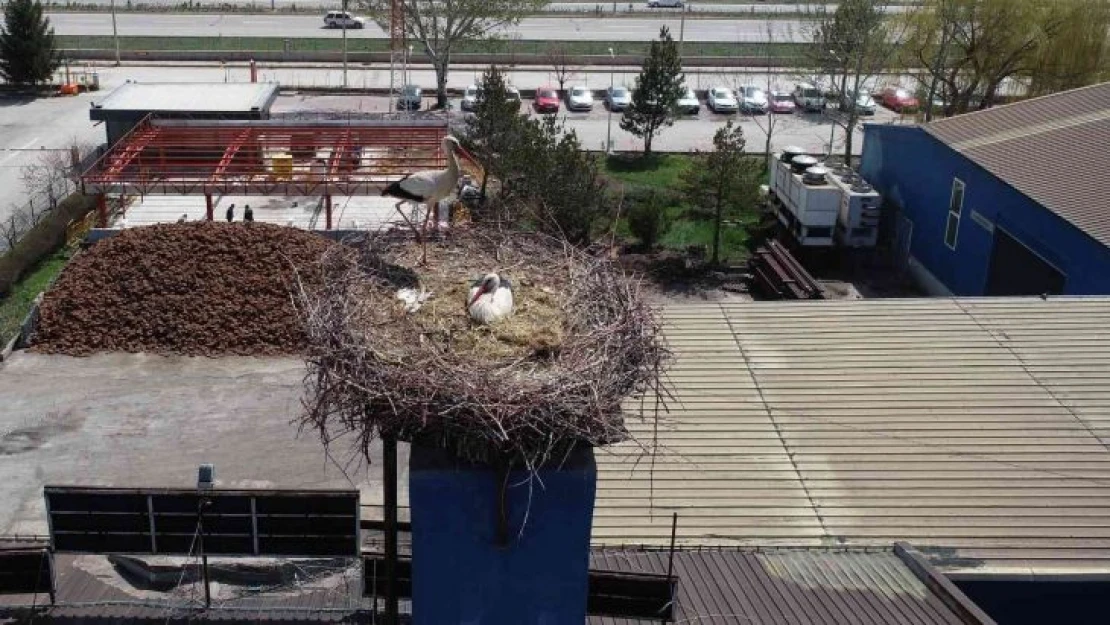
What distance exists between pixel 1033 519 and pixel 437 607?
26.9 ft

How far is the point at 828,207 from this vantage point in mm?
29922

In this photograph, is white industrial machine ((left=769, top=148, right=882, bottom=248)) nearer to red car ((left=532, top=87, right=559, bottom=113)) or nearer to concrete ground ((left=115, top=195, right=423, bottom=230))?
concrete ground ((left=115, top=195, right=423, bottom=230))

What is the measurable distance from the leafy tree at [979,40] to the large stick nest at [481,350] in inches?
1217

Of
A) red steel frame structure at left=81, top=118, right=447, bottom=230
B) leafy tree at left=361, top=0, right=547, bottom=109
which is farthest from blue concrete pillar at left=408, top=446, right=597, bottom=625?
leafy tree at left=361, top=0, right=547, bottom=109

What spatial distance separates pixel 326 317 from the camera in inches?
364

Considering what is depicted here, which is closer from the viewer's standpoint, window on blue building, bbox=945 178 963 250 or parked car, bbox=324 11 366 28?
window on blue building, bbox=945 178 963 250

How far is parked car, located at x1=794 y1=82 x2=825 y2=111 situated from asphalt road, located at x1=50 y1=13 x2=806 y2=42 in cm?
839

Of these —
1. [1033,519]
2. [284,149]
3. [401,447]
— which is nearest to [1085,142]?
[1033,519]

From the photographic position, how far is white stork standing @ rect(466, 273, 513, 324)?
9.39 meters

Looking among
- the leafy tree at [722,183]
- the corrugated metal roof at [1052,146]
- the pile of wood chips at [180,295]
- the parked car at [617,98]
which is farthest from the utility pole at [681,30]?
the pile of wood chips at [180,295]

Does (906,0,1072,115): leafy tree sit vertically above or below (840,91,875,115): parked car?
above

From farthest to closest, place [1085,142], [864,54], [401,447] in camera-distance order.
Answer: [864,54], [1085,142], [401,447]

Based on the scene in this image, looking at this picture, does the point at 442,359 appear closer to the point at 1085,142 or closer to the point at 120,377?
the point at 120,377

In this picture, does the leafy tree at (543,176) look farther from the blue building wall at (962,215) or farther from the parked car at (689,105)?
the parked car at (689,105)
